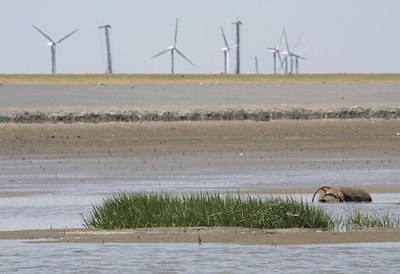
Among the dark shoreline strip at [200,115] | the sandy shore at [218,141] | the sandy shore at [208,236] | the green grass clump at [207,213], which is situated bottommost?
the sandy shore at [208,236]

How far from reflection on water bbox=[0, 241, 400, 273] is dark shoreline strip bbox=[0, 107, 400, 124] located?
30609mm

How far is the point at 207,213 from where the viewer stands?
58.9 feet

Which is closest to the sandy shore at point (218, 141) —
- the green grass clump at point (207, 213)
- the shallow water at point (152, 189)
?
the green grass clump at point (207, 213)

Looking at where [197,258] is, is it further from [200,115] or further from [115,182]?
[200,115]

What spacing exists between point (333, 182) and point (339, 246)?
9173 mm

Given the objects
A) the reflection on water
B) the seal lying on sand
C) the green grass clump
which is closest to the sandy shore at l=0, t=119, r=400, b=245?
the green grass clump

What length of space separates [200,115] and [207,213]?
101ft

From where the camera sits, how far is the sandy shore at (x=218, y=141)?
3209 cm

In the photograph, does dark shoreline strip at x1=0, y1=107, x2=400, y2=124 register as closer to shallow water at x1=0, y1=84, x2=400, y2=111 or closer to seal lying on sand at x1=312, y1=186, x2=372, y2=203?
shallow water at x1=0, y1=84, x2=400, y2=111

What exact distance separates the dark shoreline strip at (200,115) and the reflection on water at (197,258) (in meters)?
30.6

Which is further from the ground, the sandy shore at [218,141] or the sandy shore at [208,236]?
the sandy shore at [218,141]
